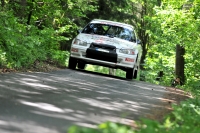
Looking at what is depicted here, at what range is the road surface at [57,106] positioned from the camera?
4660 millimetres

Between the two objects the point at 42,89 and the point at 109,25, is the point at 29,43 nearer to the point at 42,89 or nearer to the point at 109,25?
the point at 109,25

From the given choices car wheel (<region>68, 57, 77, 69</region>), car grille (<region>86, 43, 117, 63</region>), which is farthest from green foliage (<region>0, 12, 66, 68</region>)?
car grille (<region>86, 43, 117, 63</region>)

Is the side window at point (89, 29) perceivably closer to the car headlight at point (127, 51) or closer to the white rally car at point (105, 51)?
Result: the white rally car at point (105, 51)

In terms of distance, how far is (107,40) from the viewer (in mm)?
13383

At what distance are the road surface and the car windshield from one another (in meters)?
5.59

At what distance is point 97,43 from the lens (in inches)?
518

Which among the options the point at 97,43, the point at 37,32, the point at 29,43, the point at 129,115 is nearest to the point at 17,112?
the point at 129,115

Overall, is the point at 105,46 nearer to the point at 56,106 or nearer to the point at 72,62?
the point at 72,62

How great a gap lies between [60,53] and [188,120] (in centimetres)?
1202

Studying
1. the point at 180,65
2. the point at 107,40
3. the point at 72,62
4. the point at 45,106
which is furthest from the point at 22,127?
the point at 180,65

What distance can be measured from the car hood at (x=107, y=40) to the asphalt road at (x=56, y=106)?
4.51 m

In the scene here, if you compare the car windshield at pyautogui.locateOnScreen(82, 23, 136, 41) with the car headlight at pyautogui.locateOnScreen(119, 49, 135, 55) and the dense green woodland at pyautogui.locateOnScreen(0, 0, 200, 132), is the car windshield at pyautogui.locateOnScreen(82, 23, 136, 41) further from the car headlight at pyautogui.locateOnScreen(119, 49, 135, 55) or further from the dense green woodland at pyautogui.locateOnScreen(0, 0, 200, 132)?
the dense green woodland at pyautogui.locateOnScreen(0, 0, 200, 132)

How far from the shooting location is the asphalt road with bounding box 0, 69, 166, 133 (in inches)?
183

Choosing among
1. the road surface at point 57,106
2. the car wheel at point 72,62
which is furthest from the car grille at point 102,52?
the road surface at point 57,106
